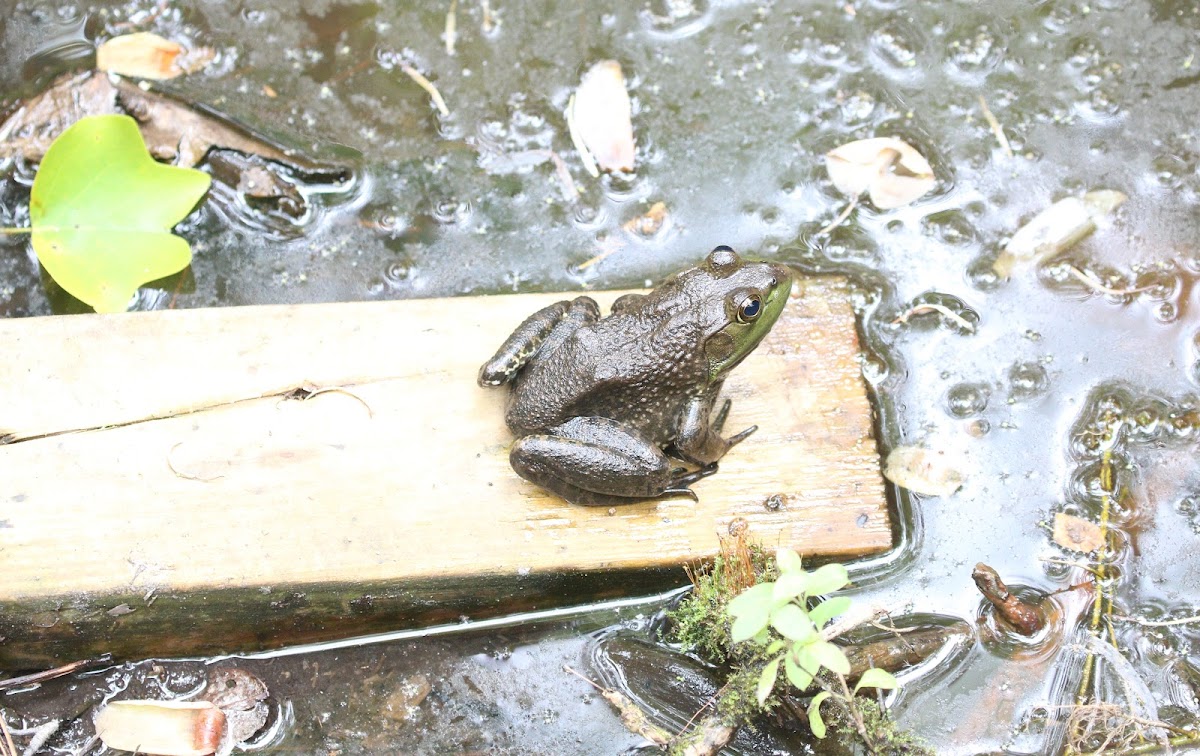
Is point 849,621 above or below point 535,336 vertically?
below

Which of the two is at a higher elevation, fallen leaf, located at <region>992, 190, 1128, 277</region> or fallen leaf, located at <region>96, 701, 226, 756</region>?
fallen leaf, located at <region>992, 190, 1128, 277</region>

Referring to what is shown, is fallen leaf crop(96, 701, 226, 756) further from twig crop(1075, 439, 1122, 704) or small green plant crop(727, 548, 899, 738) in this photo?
twig crop(1075, 439, 1122, 704)

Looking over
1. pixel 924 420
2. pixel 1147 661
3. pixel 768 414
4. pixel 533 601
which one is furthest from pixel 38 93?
pixel 1147 661

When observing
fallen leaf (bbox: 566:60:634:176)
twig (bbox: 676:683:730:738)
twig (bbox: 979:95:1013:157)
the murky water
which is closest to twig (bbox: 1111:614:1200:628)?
the murky water

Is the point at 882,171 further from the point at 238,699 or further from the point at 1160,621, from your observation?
the point at 238,699

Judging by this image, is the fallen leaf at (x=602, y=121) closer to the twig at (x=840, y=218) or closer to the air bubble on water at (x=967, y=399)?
the twig at (x=840, y=218)

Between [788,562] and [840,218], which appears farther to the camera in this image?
[840,218]

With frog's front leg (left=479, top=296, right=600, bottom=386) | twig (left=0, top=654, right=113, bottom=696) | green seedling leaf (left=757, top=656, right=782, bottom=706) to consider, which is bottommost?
twig (left=0, top=654, right=113, bottom=696)

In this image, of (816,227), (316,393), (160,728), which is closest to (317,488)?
(316,393)
